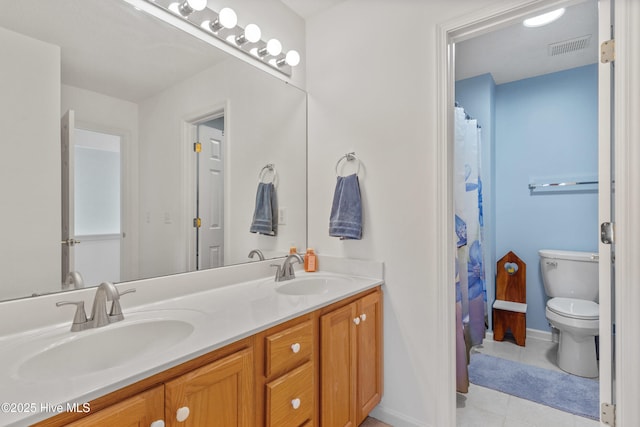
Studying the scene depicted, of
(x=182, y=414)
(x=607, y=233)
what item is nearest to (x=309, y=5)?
(x=607, y=233)

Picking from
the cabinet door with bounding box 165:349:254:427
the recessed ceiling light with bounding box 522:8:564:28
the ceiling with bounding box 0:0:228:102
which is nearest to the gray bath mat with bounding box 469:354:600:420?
the cabinet door with bounding box 165:349:254:427

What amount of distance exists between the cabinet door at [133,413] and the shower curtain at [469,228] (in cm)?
172

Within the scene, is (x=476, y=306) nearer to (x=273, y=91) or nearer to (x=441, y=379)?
(x=441, y=379)

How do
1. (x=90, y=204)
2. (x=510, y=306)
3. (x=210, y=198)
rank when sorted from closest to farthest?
(x=90, y=204) < (x=210, y=198) < (x=510, y=306)

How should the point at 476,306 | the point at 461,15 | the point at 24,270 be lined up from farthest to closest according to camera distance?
the point at 476,306, the point at 461,15, the point at 24,270

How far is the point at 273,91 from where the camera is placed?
6.29 feet

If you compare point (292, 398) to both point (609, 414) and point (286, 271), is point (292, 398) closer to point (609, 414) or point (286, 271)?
point (286, 271)

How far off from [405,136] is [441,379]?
4.07ft

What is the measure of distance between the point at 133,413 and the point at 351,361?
958 mm

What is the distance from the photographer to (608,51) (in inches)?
47.0

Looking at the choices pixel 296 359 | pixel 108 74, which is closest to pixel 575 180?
pixel 296 359

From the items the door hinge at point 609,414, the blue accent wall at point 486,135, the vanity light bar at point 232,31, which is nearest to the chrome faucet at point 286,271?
the vanity light bar at point 232,31

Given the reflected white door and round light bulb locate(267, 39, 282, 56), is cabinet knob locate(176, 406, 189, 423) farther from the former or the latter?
round light bulb locate(267, 39, 282, 56)

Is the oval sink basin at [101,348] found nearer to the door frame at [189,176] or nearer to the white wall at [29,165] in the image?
the white wall at [29,165]
